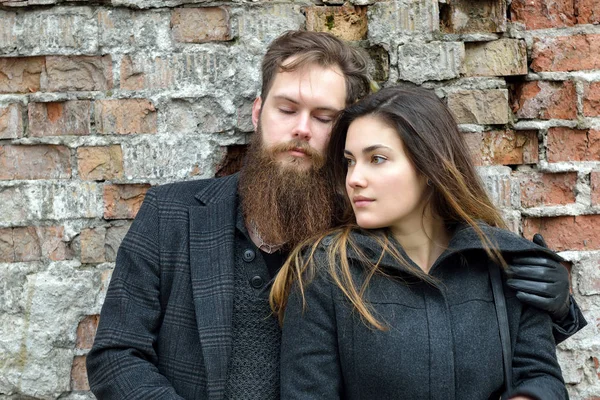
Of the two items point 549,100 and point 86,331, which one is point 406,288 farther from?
point 86,331

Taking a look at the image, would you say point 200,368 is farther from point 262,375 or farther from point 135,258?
point 135,258

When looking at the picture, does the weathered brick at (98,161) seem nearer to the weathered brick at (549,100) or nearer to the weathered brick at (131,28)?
the weathered brick at (131,28)

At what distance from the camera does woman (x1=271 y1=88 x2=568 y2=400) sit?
6.21 ft

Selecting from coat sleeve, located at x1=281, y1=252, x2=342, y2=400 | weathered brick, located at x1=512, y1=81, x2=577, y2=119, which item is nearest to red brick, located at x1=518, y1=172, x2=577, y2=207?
weathered brick, located at x1=512, y1=81, x2=577, y2=119

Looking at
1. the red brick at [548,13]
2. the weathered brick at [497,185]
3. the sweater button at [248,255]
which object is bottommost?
the sweater button at [248,255]

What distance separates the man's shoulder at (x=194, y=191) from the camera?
7.38 feet

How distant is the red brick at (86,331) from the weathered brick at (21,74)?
0.82 m

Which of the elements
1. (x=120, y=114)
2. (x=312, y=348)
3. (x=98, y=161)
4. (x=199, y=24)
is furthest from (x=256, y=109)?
(x=312, y=348)

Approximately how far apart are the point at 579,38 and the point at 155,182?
156 cm

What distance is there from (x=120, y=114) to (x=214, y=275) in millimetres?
694

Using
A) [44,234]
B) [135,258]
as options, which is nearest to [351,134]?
[135,258]

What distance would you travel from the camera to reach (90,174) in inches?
95.3

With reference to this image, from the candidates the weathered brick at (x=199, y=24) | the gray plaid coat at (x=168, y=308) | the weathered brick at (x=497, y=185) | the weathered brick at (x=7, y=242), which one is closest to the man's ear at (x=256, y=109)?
the weathered brick at (x=199, y=24)

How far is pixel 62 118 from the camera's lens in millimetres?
2430
